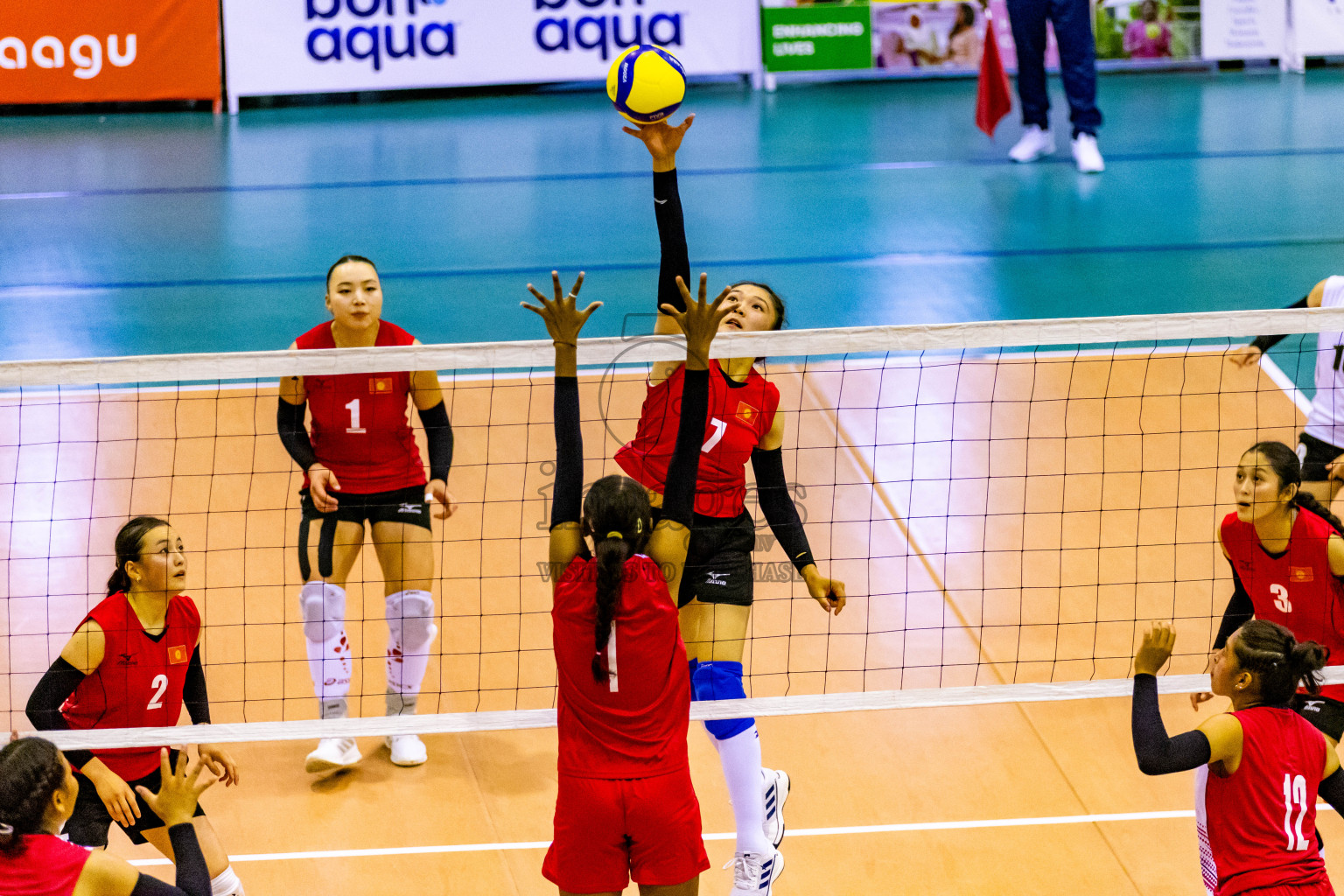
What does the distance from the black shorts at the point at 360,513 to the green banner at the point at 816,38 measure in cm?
1075

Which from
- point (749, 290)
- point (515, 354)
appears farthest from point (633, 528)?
point (749, 290)

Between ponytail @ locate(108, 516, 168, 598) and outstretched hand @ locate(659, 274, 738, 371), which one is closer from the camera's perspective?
outstretched hand @ locate(659, 274, 738, 371)

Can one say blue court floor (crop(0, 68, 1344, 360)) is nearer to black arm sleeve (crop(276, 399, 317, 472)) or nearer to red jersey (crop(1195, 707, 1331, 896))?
black arm sleeve (crop(276, 399, 317, 472))

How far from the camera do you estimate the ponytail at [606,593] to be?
330 centimetres

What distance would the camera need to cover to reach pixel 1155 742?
343 centimetres

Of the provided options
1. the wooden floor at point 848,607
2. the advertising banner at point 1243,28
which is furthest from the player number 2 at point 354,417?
the advertising banner at point 1243,28

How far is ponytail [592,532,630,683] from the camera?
10.8ft

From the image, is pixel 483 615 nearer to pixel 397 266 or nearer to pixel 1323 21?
pixel 397 266

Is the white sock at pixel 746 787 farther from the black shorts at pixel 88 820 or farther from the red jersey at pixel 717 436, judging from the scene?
the black shorts at pixel 88 820

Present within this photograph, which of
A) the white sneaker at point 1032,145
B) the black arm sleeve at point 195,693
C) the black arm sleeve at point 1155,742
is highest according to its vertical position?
the white sneaker at point 1032,145

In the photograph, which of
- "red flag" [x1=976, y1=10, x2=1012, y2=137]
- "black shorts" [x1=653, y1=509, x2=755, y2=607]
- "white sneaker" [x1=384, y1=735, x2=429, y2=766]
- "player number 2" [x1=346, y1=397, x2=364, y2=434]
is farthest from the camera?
"red flag" [x1=976, y1=10, x2=1012, y2=137]

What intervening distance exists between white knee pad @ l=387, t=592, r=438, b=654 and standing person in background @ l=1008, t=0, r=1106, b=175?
8.69 metres

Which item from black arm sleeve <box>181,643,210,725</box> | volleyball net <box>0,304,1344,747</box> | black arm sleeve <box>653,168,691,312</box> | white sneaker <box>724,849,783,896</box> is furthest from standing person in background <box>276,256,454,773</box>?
white sneaker <box>724,849,783,896</box>

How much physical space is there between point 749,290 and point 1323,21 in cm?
1323
